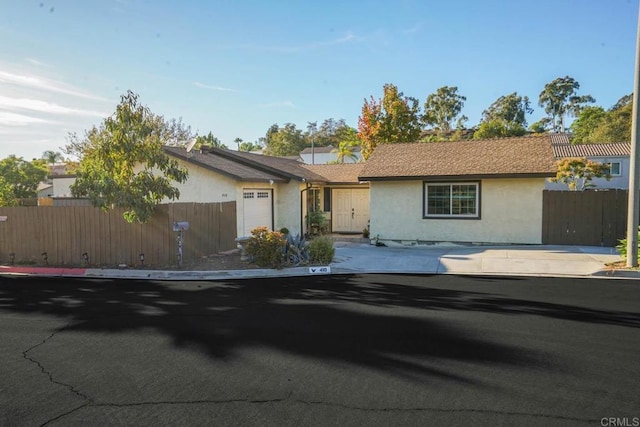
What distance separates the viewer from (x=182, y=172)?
526 inches

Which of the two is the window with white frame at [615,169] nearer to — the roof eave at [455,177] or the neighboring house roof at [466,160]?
the neighboring house roof at [466,160]

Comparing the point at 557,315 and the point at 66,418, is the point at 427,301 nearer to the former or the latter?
the point at 557,315

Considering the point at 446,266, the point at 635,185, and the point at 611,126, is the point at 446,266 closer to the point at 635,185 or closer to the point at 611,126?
the point at 635,185

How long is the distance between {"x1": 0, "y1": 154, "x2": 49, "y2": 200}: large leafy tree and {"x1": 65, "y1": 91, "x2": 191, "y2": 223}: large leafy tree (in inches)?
1306

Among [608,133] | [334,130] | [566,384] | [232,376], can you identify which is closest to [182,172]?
[232,376]

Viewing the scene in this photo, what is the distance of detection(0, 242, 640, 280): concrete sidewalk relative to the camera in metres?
11.7

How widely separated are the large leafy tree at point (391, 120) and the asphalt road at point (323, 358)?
23496 millimetres

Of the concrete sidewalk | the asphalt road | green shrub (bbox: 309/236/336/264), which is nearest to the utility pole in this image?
the concrete sidewalk

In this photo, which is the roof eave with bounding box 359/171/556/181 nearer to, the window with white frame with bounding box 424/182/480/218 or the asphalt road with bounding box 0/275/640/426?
the window with white frame with bounding box 424/182/480/218

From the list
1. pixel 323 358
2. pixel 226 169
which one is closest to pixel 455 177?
pixel 226 169

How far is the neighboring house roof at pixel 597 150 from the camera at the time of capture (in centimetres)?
3841

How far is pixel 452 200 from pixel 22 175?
1768 inches

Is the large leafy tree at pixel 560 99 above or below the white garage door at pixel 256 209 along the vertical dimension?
above

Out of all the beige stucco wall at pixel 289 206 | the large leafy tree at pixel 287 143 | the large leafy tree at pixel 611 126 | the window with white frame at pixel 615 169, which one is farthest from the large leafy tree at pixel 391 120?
the large leafy tree at pixel 287 143
